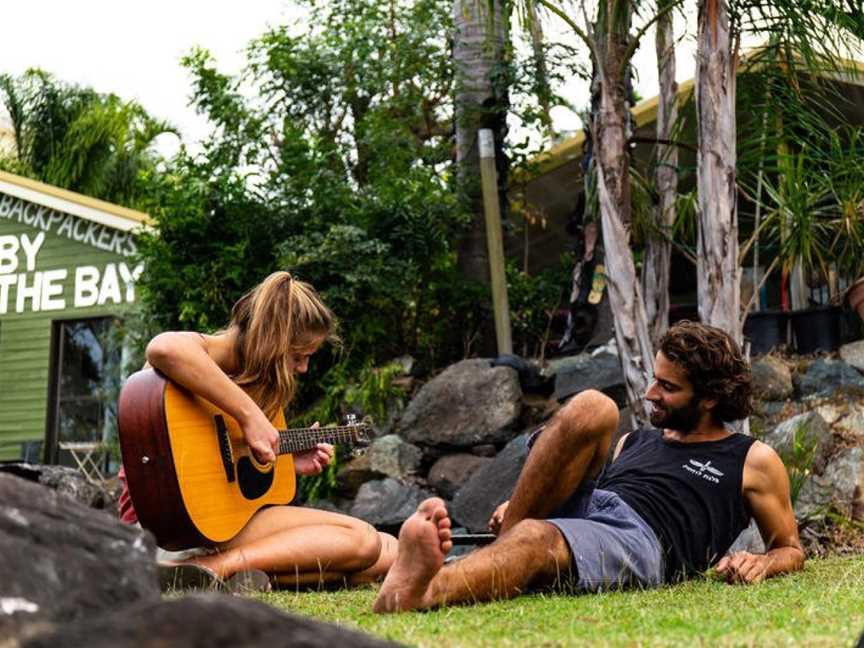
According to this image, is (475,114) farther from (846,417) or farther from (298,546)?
(298,546)

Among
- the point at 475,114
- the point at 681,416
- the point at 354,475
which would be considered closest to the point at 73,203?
the point at 475,114

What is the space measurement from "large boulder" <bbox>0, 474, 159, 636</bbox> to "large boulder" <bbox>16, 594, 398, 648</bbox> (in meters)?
0.33

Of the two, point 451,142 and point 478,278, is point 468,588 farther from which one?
point 451,142

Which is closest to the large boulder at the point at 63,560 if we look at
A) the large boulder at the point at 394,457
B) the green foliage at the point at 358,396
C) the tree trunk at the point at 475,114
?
the large boulder at the point at 394,457

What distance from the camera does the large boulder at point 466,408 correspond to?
9.80 meters

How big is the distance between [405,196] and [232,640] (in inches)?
399

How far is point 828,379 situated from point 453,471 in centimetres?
287

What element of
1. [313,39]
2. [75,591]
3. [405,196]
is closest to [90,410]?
[313,39]

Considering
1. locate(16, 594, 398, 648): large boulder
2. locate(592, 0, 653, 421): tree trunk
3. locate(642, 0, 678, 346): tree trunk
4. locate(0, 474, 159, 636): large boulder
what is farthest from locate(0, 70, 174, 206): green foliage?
locate(16, 594, 398, 648): large boulder

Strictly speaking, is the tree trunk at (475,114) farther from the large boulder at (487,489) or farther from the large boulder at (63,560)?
the large boulder at (63,560)

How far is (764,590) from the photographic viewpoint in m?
4.24

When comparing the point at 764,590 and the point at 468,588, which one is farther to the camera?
the point at 764,590

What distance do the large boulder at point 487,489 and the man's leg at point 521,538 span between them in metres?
4.29

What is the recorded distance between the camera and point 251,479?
5.26 metres
